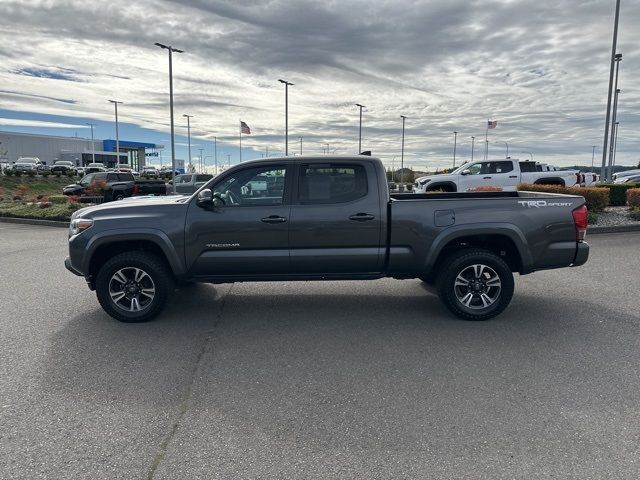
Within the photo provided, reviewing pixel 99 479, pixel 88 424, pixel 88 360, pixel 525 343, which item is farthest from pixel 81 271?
pixel 525 343

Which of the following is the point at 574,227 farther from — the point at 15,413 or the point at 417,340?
the point at 15,413

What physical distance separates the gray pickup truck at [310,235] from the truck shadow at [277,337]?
0.40 metres

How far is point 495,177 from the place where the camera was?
1842 centimetres

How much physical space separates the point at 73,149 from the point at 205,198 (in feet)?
386

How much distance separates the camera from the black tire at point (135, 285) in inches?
210

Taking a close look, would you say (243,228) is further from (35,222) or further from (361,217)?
(35,222)

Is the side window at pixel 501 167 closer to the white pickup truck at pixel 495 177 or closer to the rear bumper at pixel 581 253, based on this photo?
the white pickup truck at pixel 495 177

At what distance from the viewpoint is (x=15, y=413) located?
340 cm

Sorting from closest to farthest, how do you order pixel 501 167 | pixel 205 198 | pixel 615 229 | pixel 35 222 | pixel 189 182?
pixel 205 198, pixel 615 229, pixel 35 222, pixel 501 167, pixel 189 182

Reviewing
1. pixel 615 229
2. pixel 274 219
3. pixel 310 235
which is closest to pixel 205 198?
pixel 274 219

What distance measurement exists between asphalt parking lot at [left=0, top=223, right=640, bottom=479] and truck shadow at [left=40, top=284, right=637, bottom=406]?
2 centimetres

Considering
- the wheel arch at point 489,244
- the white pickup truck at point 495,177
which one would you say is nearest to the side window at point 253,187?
the wheel arch at point 489,244

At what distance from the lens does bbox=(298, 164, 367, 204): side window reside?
5.43 m

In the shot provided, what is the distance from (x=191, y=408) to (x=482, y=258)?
139 inches
